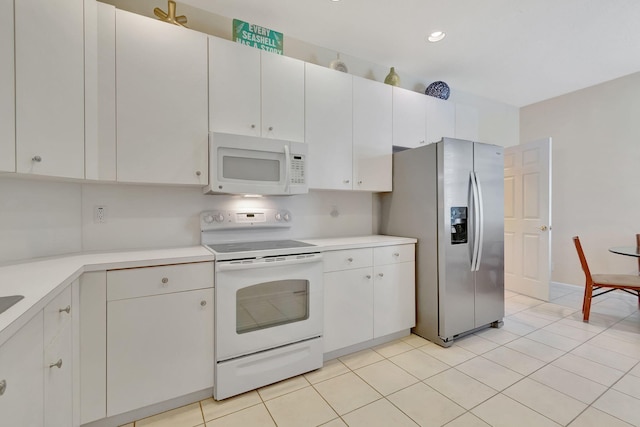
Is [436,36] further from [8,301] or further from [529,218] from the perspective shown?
[8,301]

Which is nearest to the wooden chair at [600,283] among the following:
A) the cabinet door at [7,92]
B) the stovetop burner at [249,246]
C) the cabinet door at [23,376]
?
the stovetop burner at [249,246]

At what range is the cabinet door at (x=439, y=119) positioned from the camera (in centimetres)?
309

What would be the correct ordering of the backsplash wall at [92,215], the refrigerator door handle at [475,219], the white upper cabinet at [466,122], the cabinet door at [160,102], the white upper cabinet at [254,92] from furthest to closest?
the white upper cabinet at [466,122]
the refrigerator door handle at [475,219]
the white upper cabinet at [254,92]
the cabinet door at [160,102]
the backsplash wall at [92,215]

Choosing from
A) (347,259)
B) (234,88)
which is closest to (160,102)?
(234,88)

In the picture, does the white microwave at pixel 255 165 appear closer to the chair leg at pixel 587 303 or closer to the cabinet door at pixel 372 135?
the cabinet door at pixel 372 135

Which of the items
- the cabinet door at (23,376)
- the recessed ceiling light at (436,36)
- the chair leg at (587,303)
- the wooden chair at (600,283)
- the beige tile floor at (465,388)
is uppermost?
the recessed ceiling light at (436,36)

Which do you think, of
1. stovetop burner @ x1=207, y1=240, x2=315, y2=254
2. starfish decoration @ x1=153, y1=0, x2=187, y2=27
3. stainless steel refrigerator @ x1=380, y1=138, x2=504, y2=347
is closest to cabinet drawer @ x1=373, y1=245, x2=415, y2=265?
stainless steel refrigerator @ x1=380, y1=138, x2=504, y2=347

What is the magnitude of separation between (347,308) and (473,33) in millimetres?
2731

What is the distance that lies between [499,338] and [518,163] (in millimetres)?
2483

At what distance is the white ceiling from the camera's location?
7.33ft

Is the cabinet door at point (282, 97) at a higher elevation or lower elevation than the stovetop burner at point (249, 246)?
higher

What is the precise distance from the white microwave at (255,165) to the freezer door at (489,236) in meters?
1.70

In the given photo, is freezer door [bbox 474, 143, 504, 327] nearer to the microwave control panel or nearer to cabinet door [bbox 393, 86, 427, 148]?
cabinet door [bbox 393, 86, 427, 148]

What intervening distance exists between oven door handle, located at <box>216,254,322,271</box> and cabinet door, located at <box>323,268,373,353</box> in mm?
221
